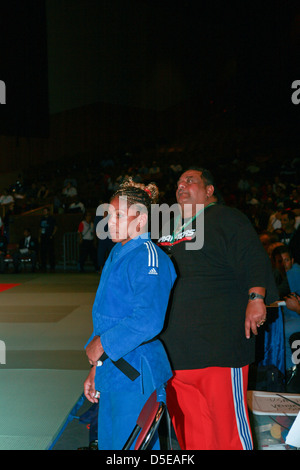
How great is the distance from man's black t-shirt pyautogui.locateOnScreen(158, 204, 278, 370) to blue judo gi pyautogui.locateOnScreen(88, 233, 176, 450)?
0.54m

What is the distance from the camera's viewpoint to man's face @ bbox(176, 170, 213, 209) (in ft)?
9.45

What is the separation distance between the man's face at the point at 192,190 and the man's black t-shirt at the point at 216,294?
20 cm

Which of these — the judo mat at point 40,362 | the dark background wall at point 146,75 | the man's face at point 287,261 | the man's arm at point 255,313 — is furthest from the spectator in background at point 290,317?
the dark background wall at point 146,75

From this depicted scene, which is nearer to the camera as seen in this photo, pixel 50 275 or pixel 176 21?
pixel 50 275

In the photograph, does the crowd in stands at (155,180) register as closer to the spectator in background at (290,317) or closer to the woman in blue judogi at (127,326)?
the spectator in background at (290,317)

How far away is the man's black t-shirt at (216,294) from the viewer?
257cm

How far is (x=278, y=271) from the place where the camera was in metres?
5.17

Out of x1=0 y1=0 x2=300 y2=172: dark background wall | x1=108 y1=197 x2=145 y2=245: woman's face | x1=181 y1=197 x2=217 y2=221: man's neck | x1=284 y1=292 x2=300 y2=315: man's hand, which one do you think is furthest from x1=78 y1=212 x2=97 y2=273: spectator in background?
x1=108 y1=197 x2=145 y2=245: woman's face

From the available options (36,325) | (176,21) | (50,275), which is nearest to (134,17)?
(176,21)

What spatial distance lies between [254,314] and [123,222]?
2.87 ft

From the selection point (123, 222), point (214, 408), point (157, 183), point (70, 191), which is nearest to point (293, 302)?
point (214, 408)

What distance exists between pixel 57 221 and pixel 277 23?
1354 cm

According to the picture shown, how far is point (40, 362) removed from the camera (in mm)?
5195

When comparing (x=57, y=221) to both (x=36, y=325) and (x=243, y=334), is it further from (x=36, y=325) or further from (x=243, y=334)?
(x=243, y=334)
